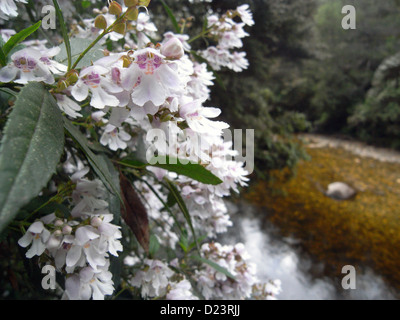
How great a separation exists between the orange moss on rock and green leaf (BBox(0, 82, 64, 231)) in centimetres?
224

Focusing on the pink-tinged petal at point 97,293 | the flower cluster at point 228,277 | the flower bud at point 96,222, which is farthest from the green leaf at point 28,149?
the flower cluster at point 228,277

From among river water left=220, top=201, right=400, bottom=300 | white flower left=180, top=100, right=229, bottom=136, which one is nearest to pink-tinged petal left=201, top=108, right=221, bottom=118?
white flower left=180, top=100, right=229, bottom=136

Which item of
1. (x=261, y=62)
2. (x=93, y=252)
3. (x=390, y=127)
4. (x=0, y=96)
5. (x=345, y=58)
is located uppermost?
(x=0, y=96)

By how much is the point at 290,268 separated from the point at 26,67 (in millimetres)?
3018

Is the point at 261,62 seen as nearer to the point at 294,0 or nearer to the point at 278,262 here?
the point at 294,0

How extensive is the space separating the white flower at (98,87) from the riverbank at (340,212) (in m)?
2.16

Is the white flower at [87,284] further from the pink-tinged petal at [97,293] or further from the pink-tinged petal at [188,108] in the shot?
the pink-tinged petal at [188,108]

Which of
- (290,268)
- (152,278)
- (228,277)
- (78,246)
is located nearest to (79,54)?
(78,246)

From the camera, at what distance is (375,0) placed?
6.02 metres

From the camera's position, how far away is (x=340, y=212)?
3820mm

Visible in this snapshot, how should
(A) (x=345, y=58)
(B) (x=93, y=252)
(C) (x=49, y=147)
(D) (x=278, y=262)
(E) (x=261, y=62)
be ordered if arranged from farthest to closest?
(A) (x=345, y=58), (D) (x=278, y=262), (E) (x=261, y=62), (B) (x=93, y=252), (C) (x=49, y=147)

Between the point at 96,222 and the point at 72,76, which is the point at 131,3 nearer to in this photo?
the point at 72,76
